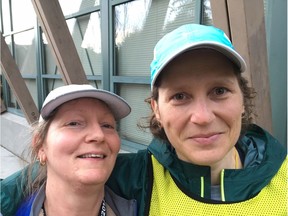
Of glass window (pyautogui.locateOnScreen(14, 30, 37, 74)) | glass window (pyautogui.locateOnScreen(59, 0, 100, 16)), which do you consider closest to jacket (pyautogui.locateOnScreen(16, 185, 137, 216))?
glass window (pyautogui.locateOnScreen(59, 0, 100, 16))

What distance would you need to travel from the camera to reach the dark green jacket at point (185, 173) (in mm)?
1131

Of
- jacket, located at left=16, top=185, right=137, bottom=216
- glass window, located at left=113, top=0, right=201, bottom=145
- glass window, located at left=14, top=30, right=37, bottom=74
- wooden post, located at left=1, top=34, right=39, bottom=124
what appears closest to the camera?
jacket, located at left=16, top=185, right=137, bottom=216

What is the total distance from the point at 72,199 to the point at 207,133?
62 centimetres

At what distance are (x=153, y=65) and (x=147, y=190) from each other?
0.50m

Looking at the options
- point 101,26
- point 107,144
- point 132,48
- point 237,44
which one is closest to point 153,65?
point 107,144

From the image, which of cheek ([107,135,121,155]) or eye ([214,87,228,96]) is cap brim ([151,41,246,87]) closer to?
eye ([214,87,228,96])

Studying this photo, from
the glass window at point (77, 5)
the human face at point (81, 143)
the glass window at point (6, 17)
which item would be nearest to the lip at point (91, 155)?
the human face at point (81, 143)

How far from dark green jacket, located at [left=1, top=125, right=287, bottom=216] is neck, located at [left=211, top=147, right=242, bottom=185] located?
36 millimetres

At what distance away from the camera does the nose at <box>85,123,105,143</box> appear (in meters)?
1.21

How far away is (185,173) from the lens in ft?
4.00

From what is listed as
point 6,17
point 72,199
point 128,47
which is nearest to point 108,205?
point 72,199

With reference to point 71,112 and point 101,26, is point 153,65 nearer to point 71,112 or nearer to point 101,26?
point 71,112

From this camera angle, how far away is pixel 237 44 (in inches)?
66.8

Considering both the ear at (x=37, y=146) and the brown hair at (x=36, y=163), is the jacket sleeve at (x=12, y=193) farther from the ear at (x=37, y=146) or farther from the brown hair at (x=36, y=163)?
the ear at (x=37, y=146)
